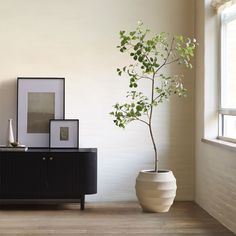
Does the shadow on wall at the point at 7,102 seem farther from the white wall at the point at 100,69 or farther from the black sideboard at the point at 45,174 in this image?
the black sideboard at the point at 45,174

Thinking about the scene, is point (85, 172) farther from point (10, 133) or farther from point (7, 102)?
point (7, 102)

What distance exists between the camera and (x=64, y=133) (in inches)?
224

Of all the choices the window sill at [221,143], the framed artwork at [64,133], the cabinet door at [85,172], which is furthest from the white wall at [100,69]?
the window sill at [221,143]

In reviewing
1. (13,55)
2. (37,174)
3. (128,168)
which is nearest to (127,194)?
(128,168)

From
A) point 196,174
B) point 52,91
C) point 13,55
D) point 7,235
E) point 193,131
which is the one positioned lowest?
point 7,235

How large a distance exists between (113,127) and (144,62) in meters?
1.07

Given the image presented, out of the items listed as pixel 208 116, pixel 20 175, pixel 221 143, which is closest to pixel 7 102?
pixel 20 175

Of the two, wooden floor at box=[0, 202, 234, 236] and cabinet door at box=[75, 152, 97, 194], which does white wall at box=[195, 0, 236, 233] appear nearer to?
wooden floor at box=[0, 202, 234, 236]

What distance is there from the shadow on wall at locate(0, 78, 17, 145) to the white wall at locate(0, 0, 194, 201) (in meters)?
0.01

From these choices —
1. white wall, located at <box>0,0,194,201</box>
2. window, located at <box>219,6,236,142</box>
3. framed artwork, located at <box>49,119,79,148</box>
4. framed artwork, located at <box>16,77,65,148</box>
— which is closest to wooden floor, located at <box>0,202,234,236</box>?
white wall, located at <box>0,0,194,201</box>

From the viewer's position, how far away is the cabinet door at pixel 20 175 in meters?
5.34

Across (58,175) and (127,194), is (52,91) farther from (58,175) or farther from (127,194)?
(127,194)

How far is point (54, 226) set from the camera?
466 cm

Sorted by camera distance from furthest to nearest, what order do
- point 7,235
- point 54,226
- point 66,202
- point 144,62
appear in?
point 66,202
point 144,62
point 54,226
point 7,235
